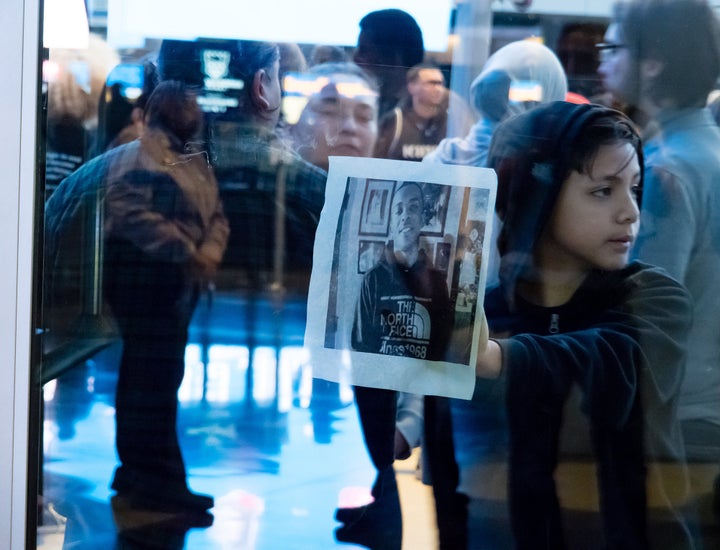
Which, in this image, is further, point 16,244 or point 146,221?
point 146,221

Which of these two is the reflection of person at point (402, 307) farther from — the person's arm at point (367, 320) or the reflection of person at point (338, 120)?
the reflection of person at point (338, 120)

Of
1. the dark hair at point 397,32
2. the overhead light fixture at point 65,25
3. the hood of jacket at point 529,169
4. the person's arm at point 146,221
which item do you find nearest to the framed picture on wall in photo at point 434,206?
the hood of jacket at point 529,169

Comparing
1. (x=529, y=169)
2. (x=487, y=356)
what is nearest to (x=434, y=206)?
(x=529, y=169)

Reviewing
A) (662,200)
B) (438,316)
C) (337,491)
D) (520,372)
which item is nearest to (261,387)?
(337,491)

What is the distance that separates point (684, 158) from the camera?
1.73 meters

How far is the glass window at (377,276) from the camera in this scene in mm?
1669

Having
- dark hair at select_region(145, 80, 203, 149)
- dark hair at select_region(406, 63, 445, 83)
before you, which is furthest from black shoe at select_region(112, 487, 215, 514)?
dark hair at select_region(406, 63, 445, 83)

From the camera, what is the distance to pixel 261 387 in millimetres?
1735

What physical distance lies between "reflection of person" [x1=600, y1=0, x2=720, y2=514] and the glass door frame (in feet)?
3.54

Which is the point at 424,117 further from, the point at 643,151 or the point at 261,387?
the point at 261,387

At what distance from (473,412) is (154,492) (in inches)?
26.6

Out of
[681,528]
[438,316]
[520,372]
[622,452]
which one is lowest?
[681,528]

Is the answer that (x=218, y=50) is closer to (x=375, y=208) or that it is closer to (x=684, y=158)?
(x=375, y=208)

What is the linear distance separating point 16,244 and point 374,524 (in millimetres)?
893
